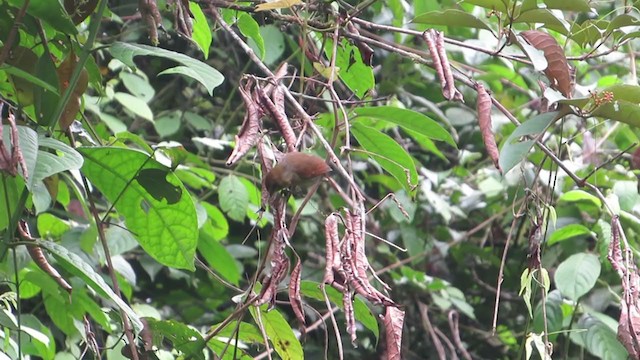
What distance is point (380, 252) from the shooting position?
2143 millimetres

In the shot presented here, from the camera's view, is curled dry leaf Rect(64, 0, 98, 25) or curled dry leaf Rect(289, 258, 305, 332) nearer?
curled dry leaf Rect(289, 258, 305, 332)

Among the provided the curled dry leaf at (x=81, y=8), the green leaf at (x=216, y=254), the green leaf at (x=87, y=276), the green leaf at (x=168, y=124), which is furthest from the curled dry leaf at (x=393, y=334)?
the green leaf at (x=168, y=124)

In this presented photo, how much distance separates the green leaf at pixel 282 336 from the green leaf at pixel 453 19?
13.5 inches

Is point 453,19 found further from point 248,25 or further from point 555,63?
point 248,25

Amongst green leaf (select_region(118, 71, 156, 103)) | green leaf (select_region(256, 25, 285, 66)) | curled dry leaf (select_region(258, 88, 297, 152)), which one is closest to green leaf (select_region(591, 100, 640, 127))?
curled dry leaf (select_region(258, 88, 297, 152))

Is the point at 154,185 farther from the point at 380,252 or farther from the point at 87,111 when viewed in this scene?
the point at 380,252

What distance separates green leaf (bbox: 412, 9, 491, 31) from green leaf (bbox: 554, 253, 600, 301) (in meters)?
0.61

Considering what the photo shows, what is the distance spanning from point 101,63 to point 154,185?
4.16 ft

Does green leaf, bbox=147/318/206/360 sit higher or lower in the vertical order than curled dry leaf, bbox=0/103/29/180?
lower

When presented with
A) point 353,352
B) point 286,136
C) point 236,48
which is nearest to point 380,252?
point 353,352

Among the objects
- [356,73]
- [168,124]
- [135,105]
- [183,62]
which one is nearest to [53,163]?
[183,62]

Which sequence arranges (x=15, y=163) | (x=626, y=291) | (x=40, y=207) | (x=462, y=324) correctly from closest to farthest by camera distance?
(x=15, y=163) < (x=626, y=291) < (x=40, y=207) < (x=462, y=324)

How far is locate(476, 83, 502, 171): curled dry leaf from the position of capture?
2.61 feet

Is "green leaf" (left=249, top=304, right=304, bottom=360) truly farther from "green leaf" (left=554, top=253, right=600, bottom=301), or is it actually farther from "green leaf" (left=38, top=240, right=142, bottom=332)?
"green leaf" (left=554, top=253, right=600, bottom=301)
